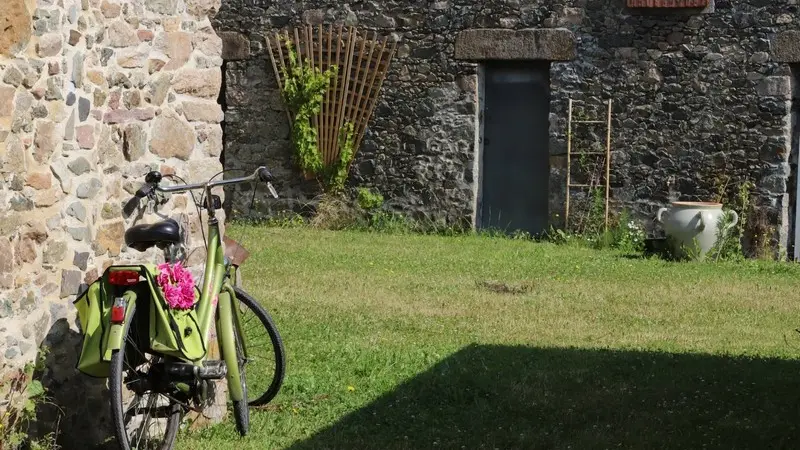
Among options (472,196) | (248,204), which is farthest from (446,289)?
(248,204)

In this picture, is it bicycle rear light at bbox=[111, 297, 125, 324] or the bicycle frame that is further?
the bicycle frame

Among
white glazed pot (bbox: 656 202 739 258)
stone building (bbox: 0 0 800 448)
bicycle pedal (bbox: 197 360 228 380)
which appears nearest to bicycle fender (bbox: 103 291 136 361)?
bicycle pedal (bbox: 197 360 228 380)

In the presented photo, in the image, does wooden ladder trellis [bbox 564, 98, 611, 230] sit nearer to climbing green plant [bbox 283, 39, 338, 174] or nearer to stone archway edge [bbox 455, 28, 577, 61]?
stone archway edge [bbox 455, 28, 577, 61]

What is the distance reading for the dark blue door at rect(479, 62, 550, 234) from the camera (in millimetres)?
13906

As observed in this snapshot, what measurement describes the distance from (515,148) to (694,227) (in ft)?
8.69

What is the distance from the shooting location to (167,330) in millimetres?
4742

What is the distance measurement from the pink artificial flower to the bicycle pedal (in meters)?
0.26

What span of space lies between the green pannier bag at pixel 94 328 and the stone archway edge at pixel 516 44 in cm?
931

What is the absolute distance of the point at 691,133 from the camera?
13133 millimetres

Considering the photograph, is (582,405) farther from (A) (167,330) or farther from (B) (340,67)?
(B) (340,67)

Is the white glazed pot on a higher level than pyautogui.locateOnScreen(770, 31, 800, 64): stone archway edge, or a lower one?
lower

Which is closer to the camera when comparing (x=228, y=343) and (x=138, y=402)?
(x=138, y=402)

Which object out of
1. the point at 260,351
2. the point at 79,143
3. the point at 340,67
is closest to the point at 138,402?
the point at 79,143

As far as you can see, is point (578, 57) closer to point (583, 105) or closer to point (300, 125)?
point (583, 105)
